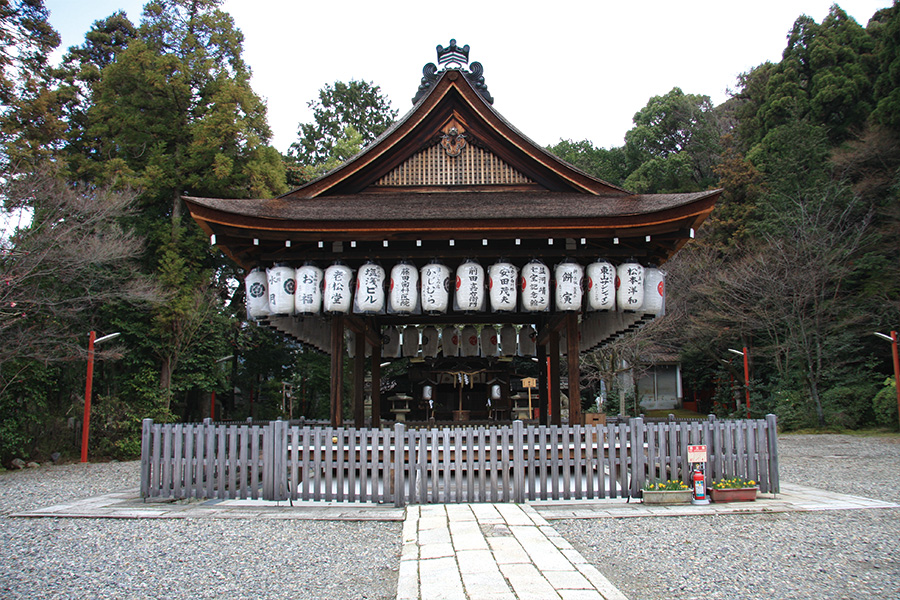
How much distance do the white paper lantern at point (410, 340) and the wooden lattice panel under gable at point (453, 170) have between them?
14.0ft

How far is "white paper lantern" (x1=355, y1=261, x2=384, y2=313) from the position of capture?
8922mm

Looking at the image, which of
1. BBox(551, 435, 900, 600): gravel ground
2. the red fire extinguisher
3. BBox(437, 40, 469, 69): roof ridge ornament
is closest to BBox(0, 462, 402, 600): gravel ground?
BBox(551, 435, 900, 600): gravel ground

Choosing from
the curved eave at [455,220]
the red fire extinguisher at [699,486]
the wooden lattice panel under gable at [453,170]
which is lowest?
the red fire extinguisher at [699,486]

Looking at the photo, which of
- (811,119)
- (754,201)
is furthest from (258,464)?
(811,119)

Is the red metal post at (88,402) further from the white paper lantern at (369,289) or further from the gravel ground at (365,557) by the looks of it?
the white paper lantern at (369,289)

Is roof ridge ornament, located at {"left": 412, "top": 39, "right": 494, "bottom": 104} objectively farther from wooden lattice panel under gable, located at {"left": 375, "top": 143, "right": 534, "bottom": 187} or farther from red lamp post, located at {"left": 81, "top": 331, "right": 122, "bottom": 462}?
red lamp post, located at {"left": 81, "top": 331, "right": 122, "bottom": 462}

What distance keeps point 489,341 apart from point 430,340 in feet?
4.61

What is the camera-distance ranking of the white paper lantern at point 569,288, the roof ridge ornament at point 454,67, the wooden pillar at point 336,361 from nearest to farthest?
the white paper lantern at point 569,288 → the wooden pillar at point 336,361 → the roof ridge ornament at point 454,67

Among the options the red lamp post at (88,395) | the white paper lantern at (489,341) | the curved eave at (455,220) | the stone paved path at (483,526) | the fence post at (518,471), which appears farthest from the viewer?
the red lamp post at (88,395)

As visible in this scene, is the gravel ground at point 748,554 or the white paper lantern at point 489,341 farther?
the white paper lantern at point 489,341

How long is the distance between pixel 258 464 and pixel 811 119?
33.7 metres

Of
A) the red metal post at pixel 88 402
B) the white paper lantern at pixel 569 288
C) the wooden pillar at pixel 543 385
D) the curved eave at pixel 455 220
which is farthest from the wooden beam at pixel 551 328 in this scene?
the red metal post at pixel 88 402

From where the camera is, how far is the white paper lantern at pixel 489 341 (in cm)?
1344

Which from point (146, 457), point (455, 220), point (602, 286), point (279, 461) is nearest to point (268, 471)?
point (279, 461)
